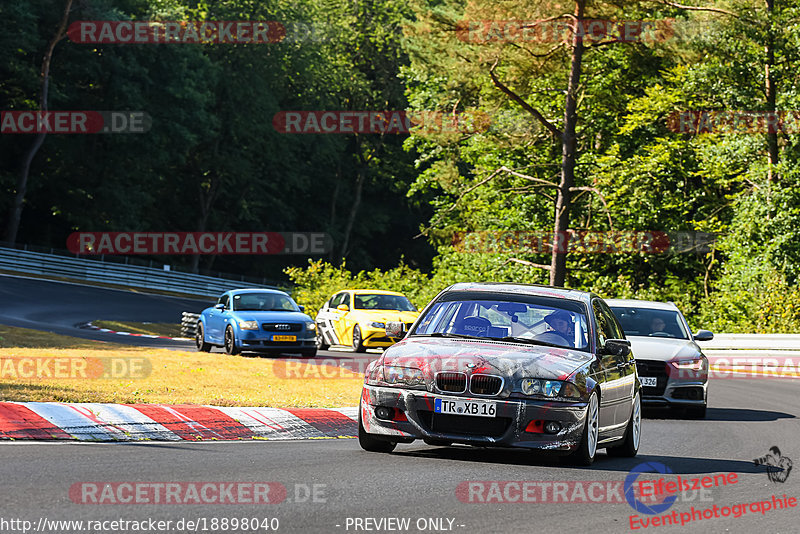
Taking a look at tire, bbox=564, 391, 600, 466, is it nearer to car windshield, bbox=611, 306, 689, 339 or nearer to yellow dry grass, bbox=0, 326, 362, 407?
yellow dry grass, bbox=0, 326, 362, 407

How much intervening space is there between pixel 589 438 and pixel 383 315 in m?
21.9

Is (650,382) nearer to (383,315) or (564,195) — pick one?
(383,315)

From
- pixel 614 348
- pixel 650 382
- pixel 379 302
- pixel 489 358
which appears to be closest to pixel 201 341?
pixel 379 302

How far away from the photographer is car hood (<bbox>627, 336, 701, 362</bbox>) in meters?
16.5

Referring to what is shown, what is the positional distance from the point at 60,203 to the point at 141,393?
5696 centimetres

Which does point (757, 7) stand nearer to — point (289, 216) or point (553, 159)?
point (553, 159)

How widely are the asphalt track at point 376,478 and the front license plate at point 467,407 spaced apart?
0.46m

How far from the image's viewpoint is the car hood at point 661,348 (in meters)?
16.5

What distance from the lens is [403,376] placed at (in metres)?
9.93

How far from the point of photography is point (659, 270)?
46.9 meters

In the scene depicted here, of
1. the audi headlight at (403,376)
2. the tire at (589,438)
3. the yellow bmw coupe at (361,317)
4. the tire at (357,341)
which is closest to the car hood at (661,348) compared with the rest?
the tire at (589,438)

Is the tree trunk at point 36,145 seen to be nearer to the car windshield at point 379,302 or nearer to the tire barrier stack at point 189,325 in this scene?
the tire barrier stack at point 189,325

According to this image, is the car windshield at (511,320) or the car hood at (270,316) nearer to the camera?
the car windshield at (511,320)

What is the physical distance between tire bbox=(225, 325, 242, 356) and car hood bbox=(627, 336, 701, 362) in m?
11.8
